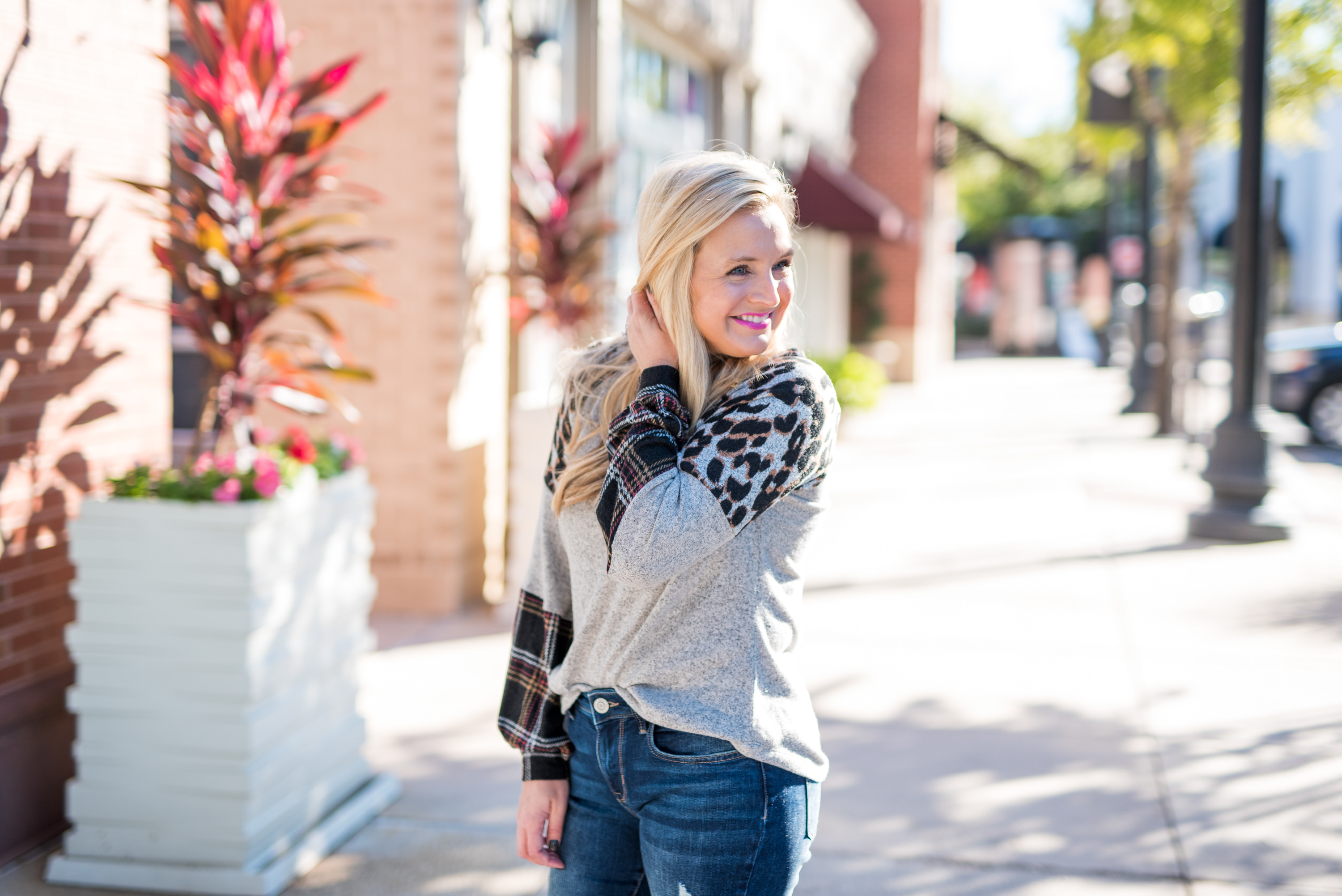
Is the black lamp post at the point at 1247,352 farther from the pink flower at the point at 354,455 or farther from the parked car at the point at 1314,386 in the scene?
the pink flower at the point at 354,455

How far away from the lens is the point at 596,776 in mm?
2070

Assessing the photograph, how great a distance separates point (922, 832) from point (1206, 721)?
5.49ft

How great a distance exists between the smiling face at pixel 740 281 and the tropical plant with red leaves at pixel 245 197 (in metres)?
2.31

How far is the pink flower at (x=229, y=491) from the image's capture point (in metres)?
3.45

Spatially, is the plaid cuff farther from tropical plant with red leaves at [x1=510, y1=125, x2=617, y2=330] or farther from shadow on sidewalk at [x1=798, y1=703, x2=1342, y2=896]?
tropical plant with red leaves at [x1=510, y1=125, x2=617, y2=330]

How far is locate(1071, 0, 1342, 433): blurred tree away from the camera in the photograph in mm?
12703

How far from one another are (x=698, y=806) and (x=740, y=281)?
Answer: 81cm

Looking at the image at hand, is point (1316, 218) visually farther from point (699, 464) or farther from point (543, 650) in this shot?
point (699, 464)

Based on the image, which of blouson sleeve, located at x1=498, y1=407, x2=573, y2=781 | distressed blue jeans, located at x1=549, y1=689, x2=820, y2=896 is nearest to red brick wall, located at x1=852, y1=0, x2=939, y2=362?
blouson sleeve, located at x1=498, y1=407, x2=573, y2=781

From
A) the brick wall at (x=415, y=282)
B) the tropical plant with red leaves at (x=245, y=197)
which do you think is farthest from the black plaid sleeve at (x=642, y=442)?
the brick wall at (x=415, y=282)

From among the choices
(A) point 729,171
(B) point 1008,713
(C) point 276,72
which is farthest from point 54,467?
(B) point 1008,713

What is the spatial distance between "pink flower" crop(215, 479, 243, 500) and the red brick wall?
1856cm

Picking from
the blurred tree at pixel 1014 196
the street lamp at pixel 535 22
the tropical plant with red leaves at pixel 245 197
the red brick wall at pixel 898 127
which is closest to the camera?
the tropical plant with red leaves at pixel 245 197

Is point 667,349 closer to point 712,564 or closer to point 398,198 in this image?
point 712,564
